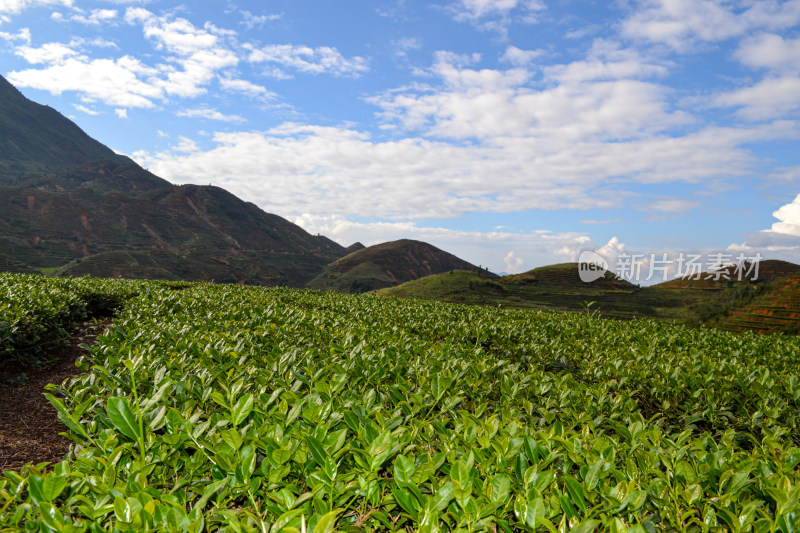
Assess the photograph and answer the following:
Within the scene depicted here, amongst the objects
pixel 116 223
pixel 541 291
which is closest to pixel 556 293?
pixel 541 291

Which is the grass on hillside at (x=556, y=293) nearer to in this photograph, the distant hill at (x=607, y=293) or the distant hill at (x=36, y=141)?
the distant hill at (x=607, y=293)

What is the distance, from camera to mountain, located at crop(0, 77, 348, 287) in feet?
227

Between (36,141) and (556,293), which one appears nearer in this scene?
(556,293)

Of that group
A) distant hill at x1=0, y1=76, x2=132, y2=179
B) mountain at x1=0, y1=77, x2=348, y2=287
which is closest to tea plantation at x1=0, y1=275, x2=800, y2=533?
mountain at x1=0, y1=77, x2=348, y2=287

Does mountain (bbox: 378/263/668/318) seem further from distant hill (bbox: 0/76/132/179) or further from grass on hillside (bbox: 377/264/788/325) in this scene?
distant hill (bbox: 0/76/132/179)

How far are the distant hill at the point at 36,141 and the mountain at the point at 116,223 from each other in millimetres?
389

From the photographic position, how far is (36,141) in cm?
14362

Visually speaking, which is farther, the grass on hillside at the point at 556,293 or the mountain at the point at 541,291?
the mountain at the point at 541,291

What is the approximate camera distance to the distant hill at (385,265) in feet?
265

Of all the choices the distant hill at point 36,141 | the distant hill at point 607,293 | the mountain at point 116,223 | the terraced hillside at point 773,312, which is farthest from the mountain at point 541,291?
the distant hill at point 36,141

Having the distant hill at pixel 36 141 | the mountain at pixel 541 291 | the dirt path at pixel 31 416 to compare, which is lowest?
the dirt path at pixel 31 416

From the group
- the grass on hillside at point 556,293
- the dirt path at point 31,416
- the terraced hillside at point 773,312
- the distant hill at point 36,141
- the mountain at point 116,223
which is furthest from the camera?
the distant hill at point 36,141

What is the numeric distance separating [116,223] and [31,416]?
102m

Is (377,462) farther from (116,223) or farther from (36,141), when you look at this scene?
(36,141)
